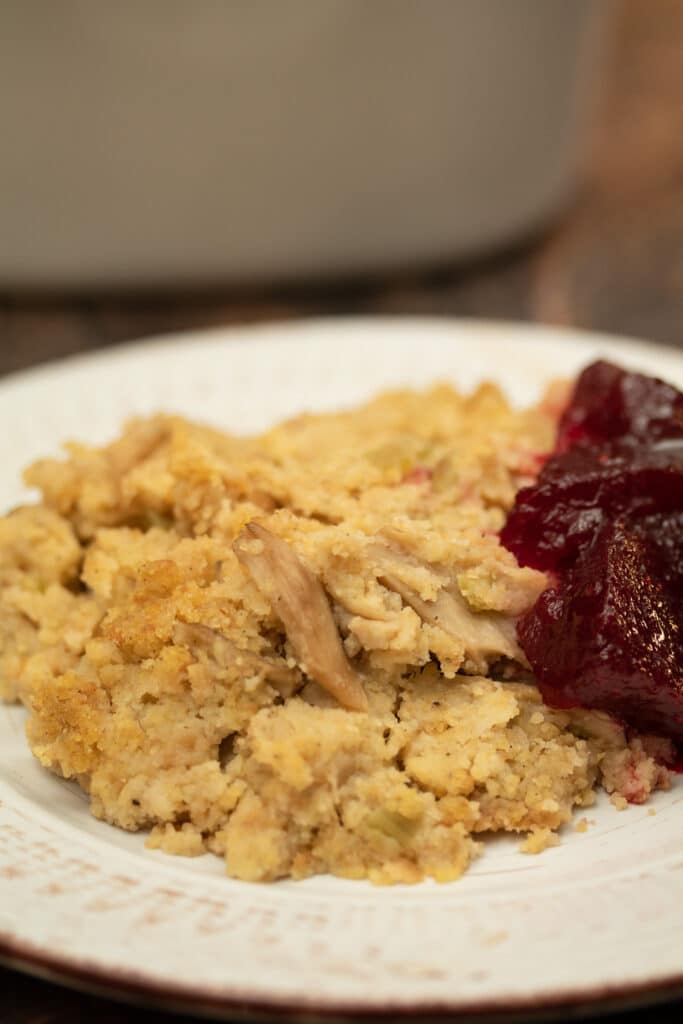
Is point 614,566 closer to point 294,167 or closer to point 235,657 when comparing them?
point 235,657

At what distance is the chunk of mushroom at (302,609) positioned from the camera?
2.39 metres

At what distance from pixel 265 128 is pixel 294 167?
25cm

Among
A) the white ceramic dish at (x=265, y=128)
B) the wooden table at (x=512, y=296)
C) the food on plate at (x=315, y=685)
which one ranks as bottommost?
the food on plate at (x=315, y=685)

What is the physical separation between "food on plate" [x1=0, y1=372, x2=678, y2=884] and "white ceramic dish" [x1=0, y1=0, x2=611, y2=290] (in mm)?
3156

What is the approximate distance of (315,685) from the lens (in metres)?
2.45

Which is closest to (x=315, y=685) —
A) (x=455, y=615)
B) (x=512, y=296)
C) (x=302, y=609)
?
(x=302, y=609)

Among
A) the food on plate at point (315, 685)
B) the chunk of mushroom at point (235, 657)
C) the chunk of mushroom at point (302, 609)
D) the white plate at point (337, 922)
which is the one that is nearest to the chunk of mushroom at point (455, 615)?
the food on plate at point (315, 685)

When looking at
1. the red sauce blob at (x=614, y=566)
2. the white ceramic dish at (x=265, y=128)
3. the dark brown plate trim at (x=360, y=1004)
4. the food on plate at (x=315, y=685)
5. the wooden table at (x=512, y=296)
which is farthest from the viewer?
the wooden table at (x=512, y=296)

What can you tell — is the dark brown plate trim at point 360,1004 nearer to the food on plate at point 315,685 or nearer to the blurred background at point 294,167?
the food on plate at point 315,685

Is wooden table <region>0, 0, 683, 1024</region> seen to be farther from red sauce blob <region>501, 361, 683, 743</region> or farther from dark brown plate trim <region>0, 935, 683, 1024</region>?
dark brown plate trim <region>0, 935, 683, 1024</region>

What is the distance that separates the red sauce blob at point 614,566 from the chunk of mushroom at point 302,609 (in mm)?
406

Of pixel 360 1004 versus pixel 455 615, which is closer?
pixel 360 1004

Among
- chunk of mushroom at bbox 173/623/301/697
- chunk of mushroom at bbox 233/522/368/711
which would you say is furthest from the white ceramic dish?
chunk of mushroom at bbox 173/623/301/697

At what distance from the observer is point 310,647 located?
7.84 ft
